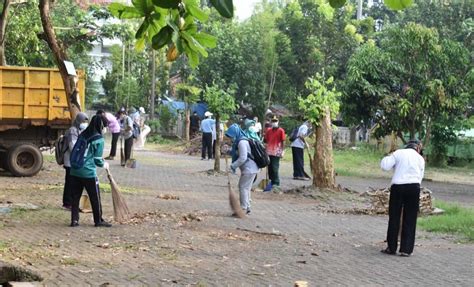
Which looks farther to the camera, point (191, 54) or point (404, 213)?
point (404, 213)

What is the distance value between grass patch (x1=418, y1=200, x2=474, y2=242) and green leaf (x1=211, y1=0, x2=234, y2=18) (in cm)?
901

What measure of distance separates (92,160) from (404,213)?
169 inches

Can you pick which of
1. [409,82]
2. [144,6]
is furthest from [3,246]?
[409,82]

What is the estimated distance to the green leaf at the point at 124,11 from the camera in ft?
11.9

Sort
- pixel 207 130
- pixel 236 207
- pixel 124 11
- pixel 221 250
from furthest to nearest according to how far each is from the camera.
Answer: pixel 207 130 → pixel 236 207 → pixel 221 250 → pixel 124 11

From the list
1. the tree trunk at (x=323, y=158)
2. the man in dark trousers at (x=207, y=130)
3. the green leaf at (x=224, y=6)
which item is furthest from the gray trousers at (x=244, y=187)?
the man in dark trousers at (x=207, y=130)

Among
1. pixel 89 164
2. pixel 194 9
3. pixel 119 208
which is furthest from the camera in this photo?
pixel 119 208

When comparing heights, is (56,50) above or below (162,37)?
above

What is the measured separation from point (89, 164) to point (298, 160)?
10.7 metres

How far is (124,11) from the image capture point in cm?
377

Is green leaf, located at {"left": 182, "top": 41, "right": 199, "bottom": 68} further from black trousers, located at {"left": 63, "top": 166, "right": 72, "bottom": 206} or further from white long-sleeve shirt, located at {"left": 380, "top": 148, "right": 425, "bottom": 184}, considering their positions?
black trousers, located at {"left": 63, "top": 166, "right": 72, "bottom": 206}

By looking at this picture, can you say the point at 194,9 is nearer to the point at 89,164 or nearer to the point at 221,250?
the point at 221,250

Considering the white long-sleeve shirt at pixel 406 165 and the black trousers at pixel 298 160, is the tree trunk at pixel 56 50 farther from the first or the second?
the black trousers at pixel 298 160

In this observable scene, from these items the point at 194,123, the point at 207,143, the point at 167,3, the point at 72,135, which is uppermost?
the point at 167,3
